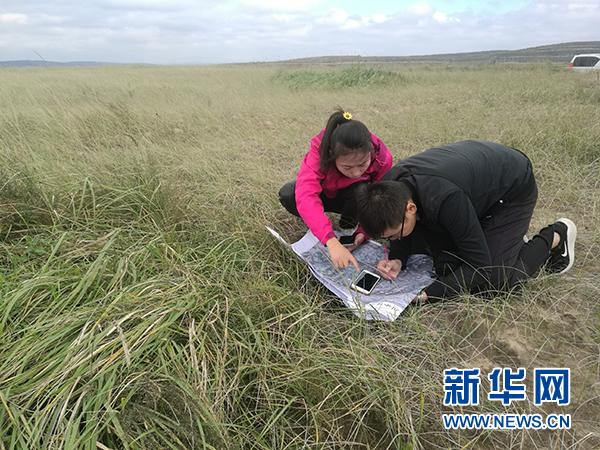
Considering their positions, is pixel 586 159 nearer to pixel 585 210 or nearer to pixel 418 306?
pixel 585 210

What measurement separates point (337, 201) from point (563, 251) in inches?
50.6

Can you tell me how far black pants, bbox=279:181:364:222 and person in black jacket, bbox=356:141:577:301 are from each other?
47cm

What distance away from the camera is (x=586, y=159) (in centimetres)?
358

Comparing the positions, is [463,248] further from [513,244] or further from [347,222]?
[347,222]

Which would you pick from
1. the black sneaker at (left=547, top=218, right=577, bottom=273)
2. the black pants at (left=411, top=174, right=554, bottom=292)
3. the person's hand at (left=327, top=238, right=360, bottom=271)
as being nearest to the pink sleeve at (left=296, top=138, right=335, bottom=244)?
the person's hand at (left=327, top=238, right=360, bottom=271)

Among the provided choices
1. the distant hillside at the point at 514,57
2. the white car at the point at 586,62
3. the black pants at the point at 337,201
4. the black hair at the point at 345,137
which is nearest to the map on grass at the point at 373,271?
the black pants at the point at 337,201

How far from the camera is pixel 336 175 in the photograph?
2.35 m

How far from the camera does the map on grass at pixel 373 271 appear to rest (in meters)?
1.71

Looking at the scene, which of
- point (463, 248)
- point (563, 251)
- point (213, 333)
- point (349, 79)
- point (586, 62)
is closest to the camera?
point (213, 333)

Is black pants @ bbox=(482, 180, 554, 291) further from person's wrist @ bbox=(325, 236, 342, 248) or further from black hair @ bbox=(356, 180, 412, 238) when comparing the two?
Answer: person's wrist @ bbox=(325, 236, 342, 248)

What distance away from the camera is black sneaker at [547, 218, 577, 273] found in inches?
82.4

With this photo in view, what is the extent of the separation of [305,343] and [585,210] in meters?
2.47

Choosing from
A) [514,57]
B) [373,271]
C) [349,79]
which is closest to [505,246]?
[373,271]

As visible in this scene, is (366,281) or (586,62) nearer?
(366,281)
